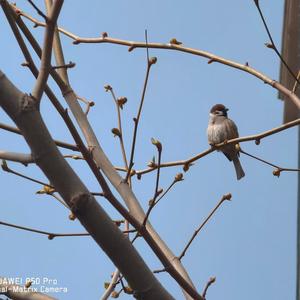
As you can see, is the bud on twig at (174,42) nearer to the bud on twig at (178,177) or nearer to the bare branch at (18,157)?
the bud on twig at (178,177)

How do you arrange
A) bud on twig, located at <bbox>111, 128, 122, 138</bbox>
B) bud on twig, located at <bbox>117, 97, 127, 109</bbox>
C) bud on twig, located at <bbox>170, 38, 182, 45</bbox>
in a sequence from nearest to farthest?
bud on twig, located at <bbox>111, 128, 122, 138</bbox> → bud on twig, located at <bbox>117, 97, 127, 109</bbox> → bud on twig, located at <bbox>170, 38, 182, 45</bbox>

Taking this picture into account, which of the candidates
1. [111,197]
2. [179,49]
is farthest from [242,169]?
[111,197]

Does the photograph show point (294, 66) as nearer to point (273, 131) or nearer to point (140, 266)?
point (273, 131)

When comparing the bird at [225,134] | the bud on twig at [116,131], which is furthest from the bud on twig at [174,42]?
the bird at [225,134]

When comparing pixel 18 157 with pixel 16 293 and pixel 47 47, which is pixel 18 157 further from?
pixel 16 293

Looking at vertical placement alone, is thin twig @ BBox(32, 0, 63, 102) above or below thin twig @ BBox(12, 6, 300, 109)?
below

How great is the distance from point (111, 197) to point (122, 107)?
0.74 metres

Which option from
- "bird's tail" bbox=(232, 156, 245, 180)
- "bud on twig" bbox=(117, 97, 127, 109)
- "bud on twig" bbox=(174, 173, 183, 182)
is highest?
"bird's tail" bbox=(232, 156, 245, 180)

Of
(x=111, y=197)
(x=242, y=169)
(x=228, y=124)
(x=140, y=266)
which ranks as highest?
(x=228, y=124)

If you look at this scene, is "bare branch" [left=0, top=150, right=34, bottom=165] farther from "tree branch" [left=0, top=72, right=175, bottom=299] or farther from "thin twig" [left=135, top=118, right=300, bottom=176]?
"thin twig" [left=135, top=118, right=300, bottom=176]

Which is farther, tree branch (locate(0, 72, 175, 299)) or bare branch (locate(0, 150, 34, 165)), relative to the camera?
bare branch (locate(0, 150, 34, 165))

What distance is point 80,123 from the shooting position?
1988mm

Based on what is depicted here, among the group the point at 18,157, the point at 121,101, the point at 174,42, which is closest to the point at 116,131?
the point at 121,101

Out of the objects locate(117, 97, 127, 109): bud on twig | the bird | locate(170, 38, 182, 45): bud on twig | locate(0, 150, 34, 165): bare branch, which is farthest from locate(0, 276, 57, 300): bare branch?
the bird
